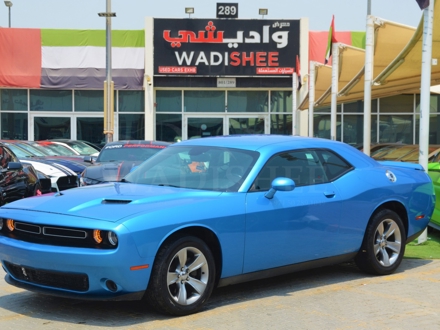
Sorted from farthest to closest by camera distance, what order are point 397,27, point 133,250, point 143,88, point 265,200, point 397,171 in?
point 143,88
point 397,27
point 397,171
point 265,200
point 133,250

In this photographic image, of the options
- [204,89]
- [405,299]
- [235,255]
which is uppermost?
[204,89]

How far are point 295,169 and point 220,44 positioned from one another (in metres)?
23.7

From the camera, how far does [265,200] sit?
625 centimetres

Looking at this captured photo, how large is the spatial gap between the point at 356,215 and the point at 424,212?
1305mm

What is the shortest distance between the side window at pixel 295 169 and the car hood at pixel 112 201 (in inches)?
21.7

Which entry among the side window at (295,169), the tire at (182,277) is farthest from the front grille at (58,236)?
the side window at (295,169)

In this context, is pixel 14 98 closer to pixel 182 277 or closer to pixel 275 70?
pixel 275 70

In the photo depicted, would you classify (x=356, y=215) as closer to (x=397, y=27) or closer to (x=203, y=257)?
(x=203, y=257)

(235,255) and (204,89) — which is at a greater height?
(204,89)

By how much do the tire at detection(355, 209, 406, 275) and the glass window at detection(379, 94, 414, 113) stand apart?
80.3ft

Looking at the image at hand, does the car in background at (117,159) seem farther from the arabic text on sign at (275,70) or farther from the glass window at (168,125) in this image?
the glass window at (168,125)

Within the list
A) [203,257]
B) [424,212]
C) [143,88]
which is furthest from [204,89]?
[203,257]

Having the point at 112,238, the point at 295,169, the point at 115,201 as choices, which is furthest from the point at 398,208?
the point at 112,238

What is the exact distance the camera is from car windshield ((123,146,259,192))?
634 cm
